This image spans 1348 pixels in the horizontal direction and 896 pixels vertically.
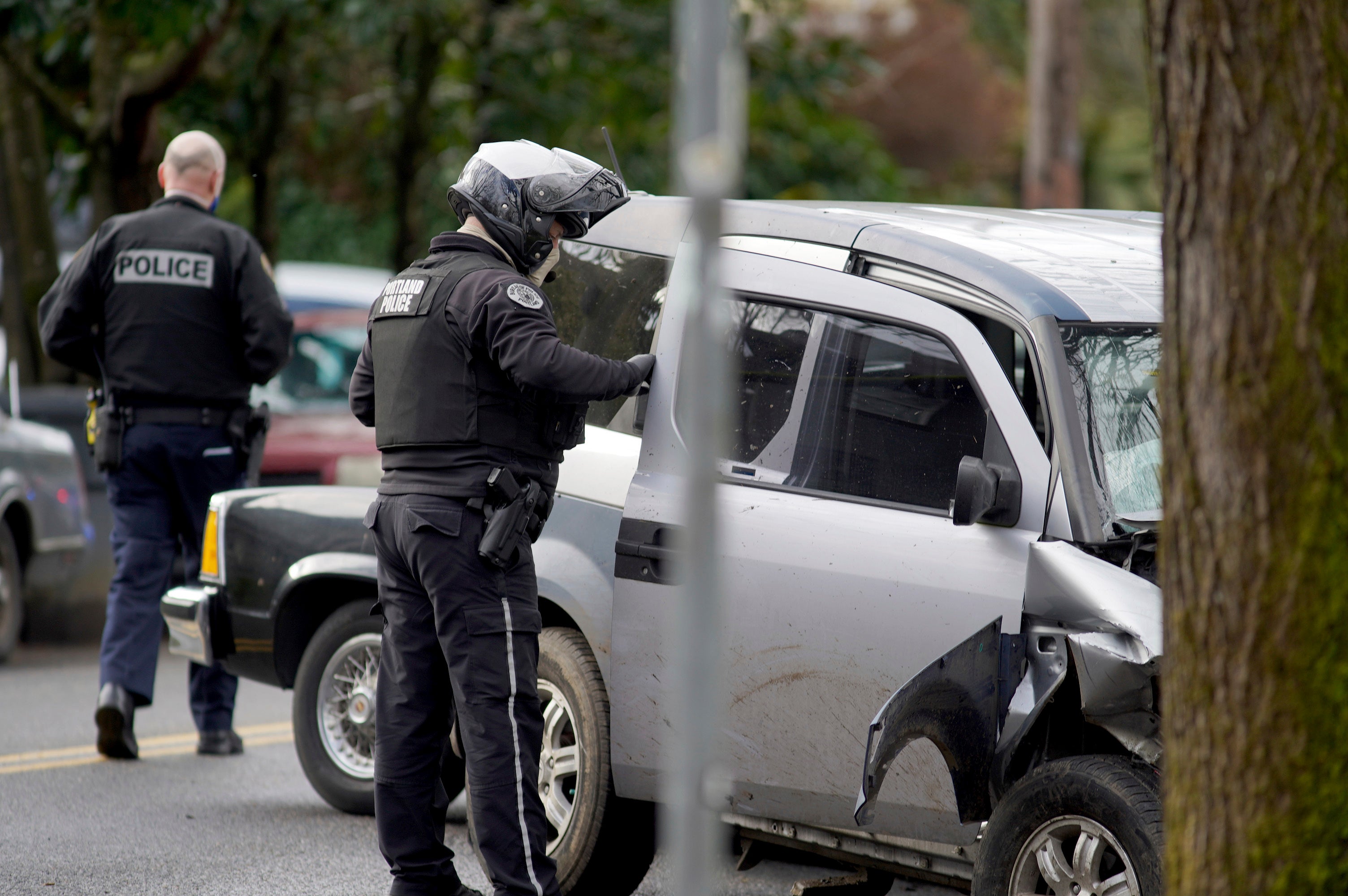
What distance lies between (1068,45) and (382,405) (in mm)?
15141

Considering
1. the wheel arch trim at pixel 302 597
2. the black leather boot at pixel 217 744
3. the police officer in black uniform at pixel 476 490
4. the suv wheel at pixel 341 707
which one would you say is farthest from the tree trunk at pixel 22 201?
the police officer in black uniform at pixel 476 490

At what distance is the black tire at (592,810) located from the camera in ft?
14.9

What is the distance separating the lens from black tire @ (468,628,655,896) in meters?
4.55

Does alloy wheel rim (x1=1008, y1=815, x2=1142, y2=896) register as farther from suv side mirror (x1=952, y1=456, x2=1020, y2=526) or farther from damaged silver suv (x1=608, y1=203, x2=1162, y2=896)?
suv side mirror (x1=952, y1=456, x2=1020, y2=526)

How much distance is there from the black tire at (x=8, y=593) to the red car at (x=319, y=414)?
155cm

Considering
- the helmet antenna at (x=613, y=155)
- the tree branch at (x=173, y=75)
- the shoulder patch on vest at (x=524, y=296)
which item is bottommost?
the shoulder patch on vest at (x=524, y=296)

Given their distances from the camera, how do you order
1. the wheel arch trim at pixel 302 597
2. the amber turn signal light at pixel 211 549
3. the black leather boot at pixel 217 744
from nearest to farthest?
the wheel arch trim at pixel 302 597
the amber turn signal light at pixel 211 549
the black leather boot at pixel 217 744

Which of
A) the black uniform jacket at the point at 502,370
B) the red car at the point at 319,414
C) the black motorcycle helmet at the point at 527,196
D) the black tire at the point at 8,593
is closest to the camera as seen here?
the black uniform jacket at the point at 502,370

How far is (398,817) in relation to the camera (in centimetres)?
427

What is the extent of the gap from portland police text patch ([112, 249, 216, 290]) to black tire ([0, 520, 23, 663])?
9.91 feet

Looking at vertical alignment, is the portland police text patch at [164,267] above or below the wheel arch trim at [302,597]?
above

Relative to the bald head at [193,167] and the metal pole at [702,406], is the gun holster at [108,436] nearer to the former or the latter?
the bald head at [193,167]

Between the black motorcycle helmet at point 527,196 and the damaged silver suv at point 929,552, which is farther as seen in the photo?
the black motorcycle helmet at point 527,196

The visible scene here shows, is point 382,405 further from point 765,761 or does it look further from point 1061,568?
point 1061,568
